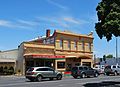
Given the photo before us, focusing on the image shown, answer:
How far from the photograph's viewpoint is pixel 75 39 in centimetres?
6425

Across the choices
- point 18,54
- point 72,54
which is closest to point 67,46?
point 72,54

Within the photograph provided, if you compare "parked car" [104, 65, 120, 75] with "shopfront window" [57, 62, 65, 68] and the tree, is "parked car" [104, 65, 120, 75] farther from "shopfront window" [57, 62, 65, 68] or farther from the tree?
the tree

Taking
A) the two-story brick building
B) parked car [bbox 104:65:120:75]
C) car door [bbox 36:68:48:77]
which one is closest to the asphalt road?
car door [bbox 36:68:48:77]

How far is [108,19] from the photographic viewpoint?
83.7ft

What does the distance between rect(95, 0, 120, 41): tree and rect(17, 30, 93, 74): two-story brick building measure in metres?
27.6

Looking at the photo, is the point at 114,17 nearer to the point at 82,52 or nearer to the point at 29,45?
the point at 29,45

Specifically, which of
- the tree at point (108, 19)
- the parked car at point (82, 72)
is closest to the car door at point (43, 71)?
the parked car at point (82, 72)

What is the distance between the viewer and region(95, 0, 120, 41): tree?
2481cm

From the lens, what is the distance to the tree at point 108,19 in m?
24.8

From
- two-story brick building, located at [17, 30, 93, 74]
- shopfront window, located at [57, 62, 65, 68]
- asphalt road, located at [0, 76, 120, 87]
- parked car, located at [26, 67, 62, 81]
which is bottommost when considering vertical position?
asphalt road, located at [0, 76, 120, 87]

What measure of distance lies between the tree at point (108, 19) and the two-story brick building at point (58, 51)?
90.7 feet

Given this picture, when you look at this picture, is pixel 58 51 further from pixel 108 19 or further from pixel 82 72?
pixel 108 19

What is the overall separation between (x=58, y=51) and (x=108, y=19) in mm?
35355

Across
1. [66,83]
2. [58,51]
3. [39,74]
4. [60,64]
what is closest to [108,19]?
[66,83]
